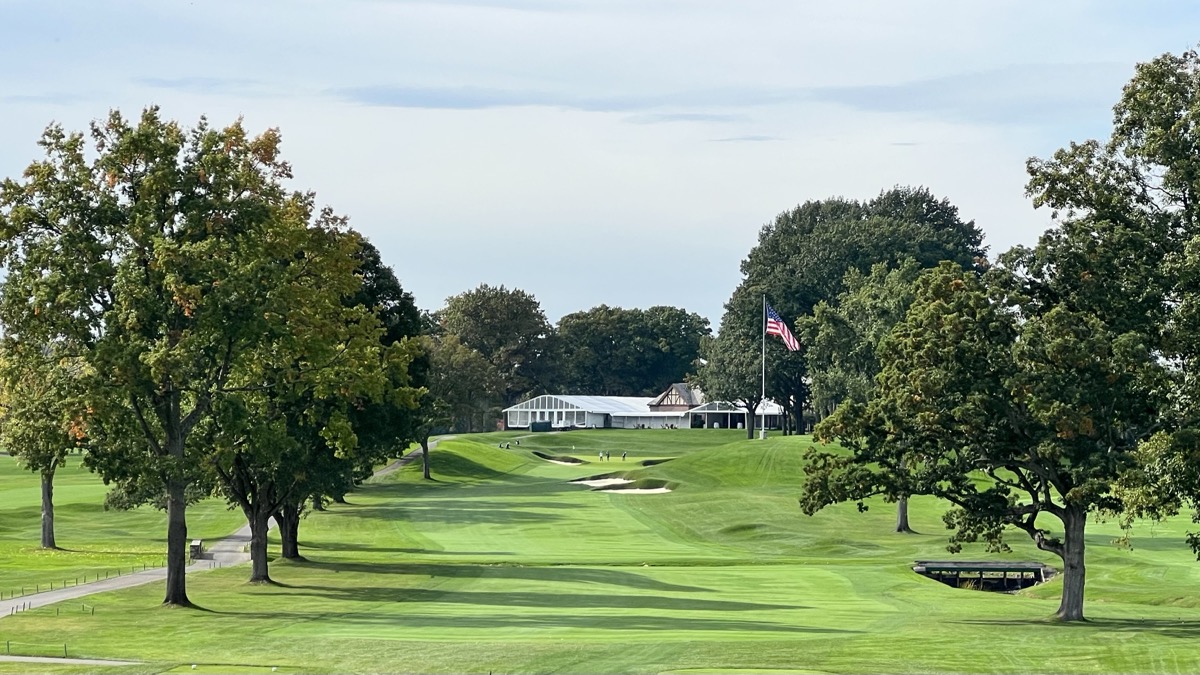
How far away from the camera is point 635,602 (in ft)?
146

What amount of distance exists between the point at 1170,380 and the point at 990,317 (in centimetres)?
437

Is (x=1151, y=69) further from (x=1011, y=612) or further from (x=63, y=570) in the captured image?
(x=63, y=570)

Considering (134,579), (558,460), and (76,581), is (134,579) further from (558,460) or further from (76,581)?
(558,460)

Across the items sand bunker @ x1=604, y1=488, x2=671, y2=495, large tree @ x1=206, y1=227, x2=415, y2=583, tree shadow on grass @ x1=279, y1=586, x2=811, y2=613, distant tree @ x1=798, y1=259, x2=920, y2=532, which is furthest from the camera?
sand bunker @ x1=604, y1=488, x2=671, y2=495

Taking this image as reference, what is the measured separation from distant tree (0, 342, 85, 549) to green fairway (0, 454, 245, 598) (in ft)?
22.5

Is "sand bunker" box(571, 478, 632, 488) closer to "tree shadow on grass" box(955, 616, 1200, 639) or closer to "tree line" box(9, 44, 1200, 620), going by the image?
"tree line" box(9, 44, 1200, 620)

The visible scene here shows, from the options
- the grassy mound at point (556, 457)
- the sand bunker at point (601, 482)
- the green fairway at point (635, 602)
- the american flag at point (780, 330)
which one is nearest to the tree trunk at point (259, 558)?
the green fairway at point (635, 602)

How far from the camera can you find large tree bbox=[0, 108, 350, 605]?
38.1 meters

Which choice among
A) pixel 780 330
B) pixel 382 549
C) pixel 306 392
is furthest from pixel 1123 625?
pixel 780 330

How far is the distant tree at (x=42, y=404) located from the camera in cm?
3828

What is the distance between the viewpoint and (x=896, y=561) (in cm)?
6172

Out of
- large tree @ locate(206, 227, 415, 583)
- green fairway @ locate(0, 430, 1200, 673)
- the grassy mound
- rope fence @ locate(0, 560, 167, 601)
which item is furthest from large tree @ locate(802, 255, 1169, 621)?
the grassy mound

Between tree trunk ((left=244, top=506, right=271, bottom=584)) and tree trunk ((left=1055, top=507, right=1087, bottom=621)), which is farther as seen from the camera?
tree trunk ((left=244, top=506, right=271, bottom=584))

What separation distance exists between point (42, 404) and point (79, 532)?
38748mm
